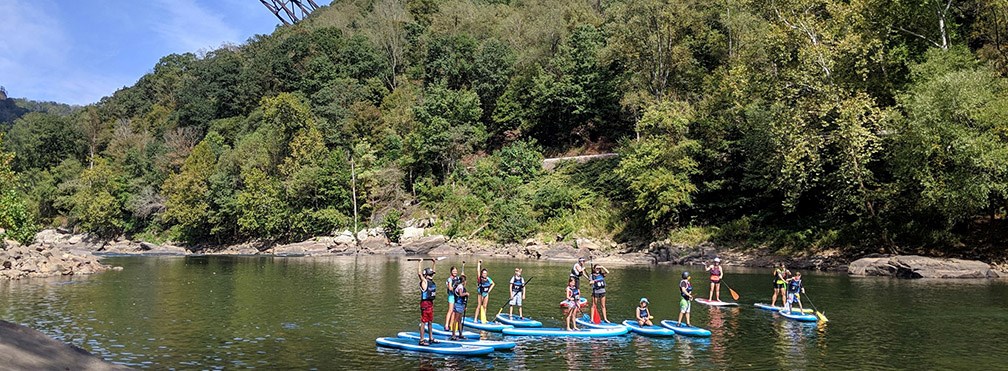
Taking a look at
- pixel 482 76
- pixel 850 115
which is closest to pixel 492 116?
pixel 482 76

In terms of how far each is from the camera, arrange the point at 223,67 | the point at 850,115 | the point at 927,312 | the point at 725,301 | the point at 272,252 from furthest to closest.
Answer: the point at 223,67 → the point at 272,252 → the point at 850,115 → the point at 725,301 → the point at 927,312

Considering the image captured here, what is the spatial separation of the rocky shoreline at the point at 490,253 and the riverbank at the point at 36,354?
3625 cm

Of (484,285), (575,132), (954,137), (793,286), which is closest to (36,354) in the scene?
(484,285)

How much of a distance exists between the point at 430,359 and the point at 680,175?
141ft

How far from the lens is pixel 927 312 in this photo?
27875mm

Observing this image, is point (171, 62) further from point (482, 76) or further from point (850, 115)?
point (850, 115)

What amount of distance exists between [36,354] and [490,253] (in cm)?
5420

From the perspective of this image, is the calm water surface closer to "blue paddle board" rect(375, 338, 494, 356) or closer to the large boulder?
"blue paddle board" rect(375, 338, 494, 356)

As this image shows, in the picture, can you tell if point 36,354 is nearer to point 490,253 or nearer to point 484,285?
point 484,285

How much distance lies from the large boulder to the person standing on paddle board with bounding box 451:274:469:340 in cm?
3176

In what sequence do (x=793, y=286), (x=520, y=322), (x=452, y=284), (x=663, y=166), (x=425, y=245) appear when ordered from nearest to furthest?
(x=452, y=284)
(x=520, y=322)
(x=793, y=286)
(x=663, y=166)
(x=425, y=245)

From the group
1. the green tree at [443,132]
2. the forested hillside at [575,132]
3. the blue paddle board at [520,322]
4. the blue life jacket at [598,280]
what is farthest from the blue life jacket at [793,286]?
the green tree at [443,132]

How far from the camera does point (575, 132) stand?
88.0 metres

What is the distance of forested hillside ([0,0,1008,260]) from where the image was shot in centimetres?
4572
